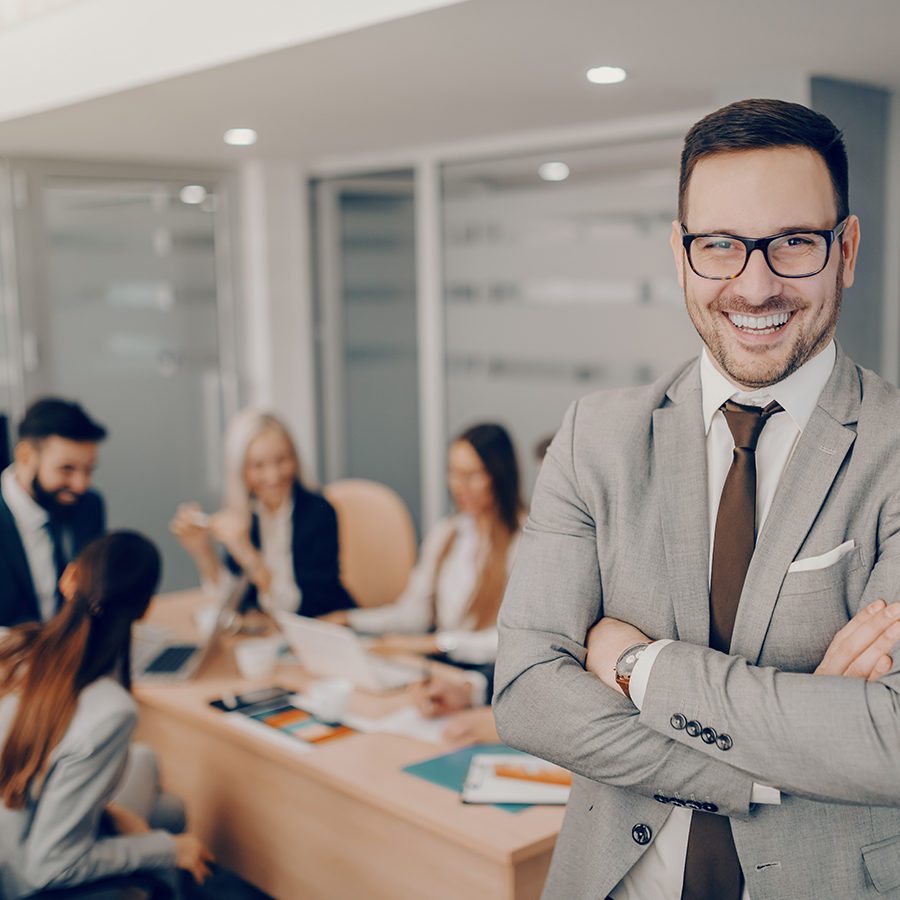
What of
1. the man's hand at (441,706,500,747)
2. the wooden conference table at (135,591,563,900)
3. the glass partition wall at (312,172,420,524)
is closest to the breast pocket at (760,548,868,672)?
the wooden conference table at (135,591,563,900)

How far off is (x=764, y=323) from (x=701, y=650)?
1.33 ft

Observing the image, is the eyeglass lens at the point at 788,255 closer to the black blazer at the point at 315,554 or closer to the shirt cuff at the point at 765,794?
the shirt cuff at the point at 765,794

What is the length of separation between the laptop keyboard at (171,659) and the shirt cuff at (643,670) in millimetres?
2158

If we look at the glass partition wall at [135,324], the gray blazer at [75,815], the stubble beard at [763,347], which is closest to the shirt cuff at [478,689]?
the gray blazer at [75,815]

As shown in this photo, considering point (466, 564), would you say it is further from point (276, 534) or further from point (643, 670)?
point (643, 670)

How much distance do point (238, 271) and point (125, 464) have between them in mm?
1067

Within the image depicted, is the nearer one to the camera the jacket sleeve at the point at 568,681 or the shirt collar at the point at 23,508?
the jacket sleeve at the point at 568,681

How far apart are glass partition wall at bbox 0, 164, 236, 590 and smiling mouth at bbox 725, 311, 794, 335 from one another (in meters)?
4.04

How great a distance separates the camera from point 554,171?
4.52 meters

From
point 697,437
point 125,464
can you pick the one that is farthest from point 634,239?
point 697,437

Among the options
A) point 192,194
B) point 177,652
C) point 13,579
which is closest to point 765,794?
point 177,652

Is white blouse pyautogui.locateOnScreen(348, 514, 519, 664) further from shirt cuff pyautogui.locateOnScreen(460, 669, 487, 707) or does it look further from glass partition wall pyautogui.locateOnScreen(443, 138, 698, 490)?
glass partition wall pyautogui.locateOnScreen(443, 138, 698, 490)

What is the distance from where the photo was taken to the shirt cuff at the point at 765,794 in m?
1.36

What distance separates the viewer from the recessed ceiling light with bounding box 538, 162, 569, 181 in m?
4.48
